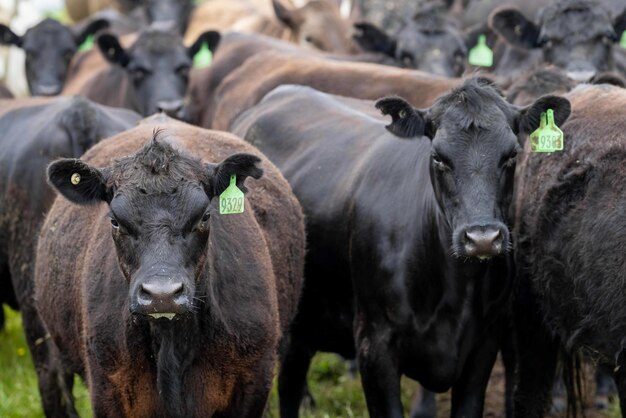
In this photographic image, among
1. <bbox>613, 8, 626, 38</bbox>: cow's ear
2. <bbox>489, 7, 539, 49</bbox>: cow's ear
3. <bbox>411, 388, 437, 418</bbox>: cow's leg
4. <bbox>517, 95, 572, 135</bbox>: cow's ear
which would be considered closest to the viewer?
<bbox>517, 95, 572, 135</bbox>: cow's ear

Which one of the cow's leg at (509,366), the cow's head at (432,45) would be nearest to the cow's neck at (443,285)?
the cow's leg at (509,366)

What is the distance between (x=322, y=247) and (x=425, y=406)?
105cm

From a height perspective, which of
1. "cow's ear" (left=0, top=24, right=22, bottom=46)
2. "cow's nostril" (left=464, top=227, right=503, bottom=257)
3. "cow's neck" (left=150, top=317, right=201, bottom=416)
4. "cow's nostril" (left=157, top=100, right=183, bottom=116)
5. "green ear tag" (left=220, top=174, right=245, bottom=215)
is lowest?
"cow's neck" (left=150, top=317, right=201, bottom=416)

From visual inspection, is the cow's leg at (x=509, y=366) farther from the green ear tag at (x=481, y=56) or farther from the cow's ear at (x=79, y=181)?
the green ear tag at (x=481, y=56)

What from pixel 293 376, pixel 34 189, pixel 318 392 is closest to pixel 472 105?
pixel 293 376

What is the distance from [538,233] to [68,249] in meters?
2.34

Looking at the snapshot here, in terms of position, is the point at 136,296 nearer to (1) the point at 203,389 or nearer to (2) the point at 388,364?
(1) the point at 203,389

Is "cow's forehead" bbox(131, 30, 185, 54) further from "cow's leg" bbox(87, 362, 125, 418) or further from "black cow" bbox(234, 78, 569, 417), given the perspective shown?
"cow's leg" bbox(87, 362, 125, 418)

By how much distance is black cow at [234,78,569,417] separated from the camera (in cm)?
578

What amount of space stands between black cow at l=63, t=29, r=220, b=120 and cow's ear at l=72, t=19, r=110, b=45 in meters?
1.25

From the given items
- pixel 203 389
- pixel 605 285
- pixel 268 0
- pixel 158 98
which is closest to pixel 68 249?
pixel 203 389

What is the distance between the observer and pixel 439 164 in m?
5.88

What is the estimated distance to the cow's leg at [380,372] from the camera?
6.22m

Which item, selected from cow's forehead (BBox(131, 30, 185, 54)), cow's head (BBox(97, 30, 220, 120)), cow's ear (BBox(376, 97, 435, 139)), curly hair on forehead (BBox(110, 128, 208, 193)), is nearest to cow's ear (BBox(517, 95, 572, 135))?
cow's ear (BBox(376, 97, 435, 139))
